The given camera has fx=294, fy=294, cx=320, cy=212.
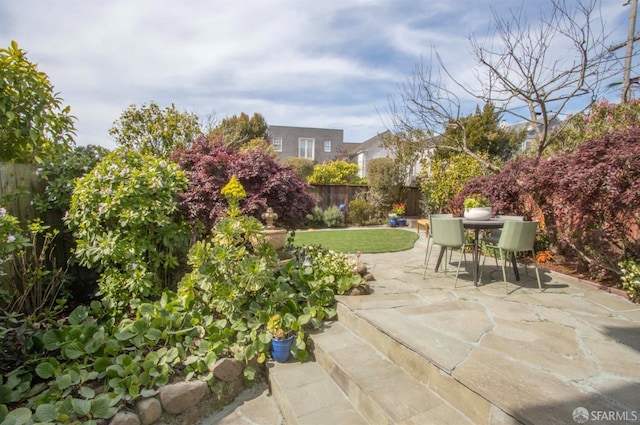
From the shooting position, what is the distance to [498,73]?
5664 millimetres

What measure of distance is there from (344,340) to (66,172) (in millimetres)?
3868

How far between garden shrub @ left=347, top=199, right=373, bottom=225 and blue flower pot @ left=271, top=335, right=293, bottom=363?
1034 centimetres

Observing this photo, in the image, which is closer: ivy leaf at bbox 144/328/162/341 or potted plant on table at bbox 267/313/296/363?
ivy leaf at bbox 144/328/162/341

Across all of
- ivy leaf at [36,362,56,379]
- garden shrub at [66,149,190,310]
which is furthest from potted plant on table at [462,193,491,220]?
ivy leaf at [36,362,56,379]

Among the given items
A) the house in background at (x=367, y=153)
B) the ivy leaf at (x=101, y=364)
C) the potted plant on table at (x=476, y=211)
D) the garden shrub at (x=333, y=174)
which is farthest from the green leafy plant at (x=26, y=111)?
the house in background at (x=367, y=153)

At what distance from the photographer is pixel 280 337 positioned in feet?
8.49

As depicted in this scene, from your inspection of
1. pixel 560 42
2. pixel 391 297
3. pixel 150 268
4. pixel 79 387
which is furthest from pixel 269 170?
pixel 560 42

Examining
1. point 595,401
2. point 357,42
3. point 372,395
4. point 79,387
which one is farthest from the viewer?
point 357,42

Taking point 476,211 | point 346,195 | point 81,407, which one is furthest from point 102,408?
point 346,195

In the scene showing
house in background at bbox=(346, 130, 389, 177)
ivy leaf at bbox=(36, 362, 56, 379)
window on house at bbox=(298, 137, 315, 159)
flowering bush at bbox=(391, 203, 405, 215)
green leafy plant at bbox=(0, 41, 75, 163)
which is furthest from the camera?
window on house at bbox=(298, 137, 315, 159)

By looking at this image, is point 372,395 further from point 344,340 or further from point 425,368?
point 344,340

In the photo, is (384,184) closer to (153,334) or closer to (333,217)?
(333,217)

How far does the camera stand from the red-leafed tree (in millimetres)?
3746

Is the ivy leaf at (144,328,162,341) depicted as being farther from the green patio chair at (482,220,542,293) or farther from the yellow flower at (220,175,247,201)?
the green patio chair at (482,220,542,293)
